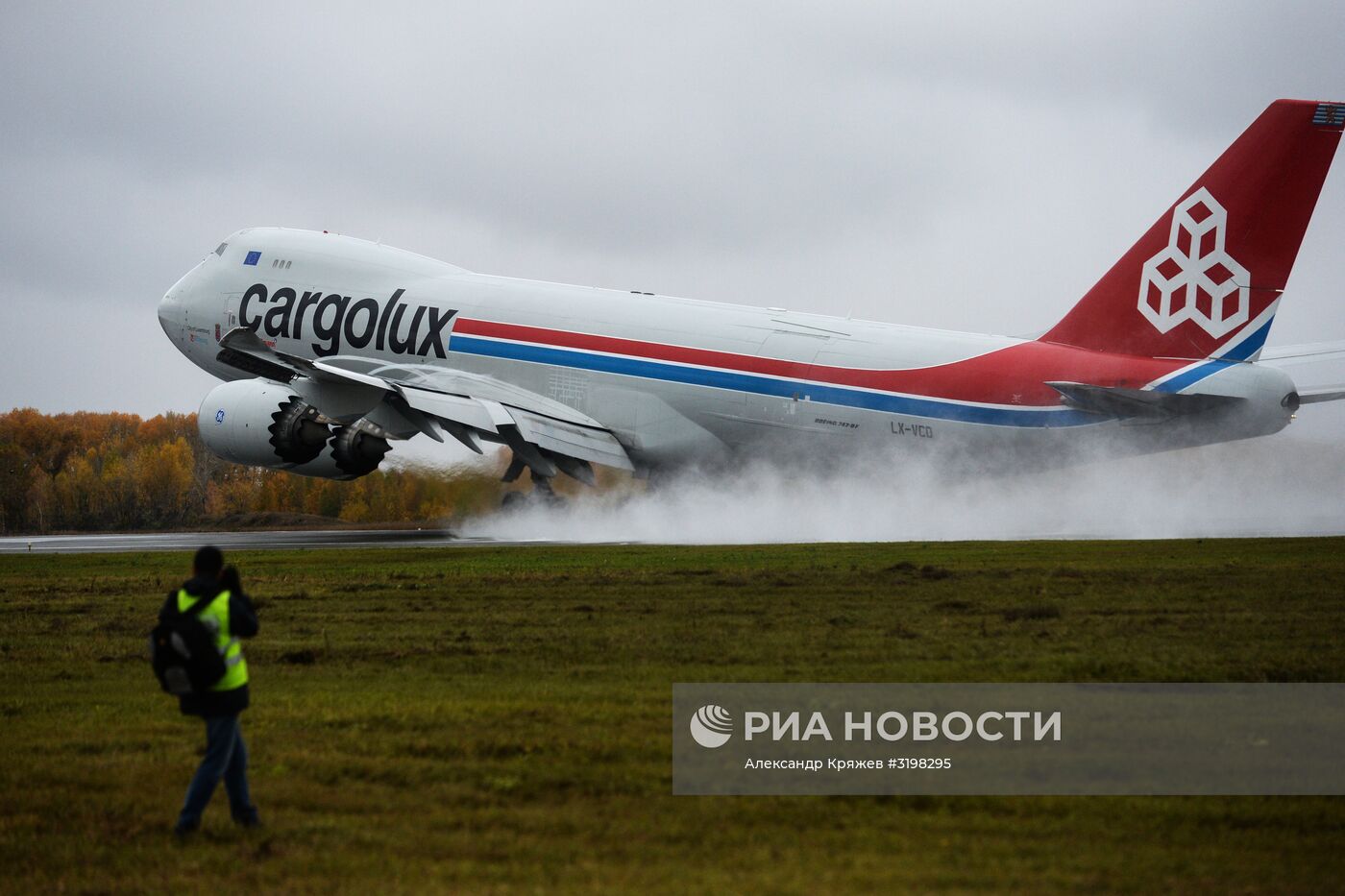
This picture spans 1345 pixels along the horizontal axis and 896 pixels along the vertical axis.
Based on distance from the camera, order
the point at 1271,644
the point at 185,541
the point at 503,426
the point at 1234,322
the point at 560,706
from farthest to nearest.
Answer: the point at 185,541, the point at 503,426, the point at 1234,322, the point at 1271,644, the point at 560,706

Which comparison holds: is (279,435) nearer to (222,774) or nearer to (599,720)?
(599,720)

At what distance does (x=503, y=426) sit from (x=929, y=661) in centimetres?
2029

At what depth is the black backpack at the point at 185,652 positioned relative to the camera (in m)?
7.87

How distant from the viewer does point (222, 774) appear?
332 inches

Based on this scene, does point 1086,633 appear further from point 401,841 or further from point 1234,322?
point 1234,322

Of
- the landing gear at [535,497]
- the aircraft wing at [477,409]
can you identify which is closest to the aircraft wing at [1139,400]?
the aircraft wing at [477,409]

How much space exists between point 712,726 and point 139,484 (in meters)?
67.3

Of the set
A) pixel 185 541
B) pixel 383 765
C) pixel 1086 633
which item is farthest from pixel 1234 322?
pixel 185 541

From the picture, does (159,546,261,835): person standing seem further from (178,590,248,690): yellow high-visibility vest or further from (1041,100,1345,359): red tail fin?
(1041,100,1345,359): red tail fin

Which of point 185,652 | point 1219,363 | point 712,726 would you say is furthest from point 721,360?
point 185,652

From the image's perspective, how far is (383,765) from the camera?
998cm

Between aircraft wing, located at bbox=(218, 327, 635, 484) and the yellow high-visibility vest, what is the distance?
78.8ft

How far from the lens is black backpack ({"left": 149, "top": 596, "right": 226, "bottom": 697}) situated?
7.87m

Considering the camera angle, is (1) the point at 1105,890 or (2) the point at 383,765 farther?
(2) the point at 383,765
